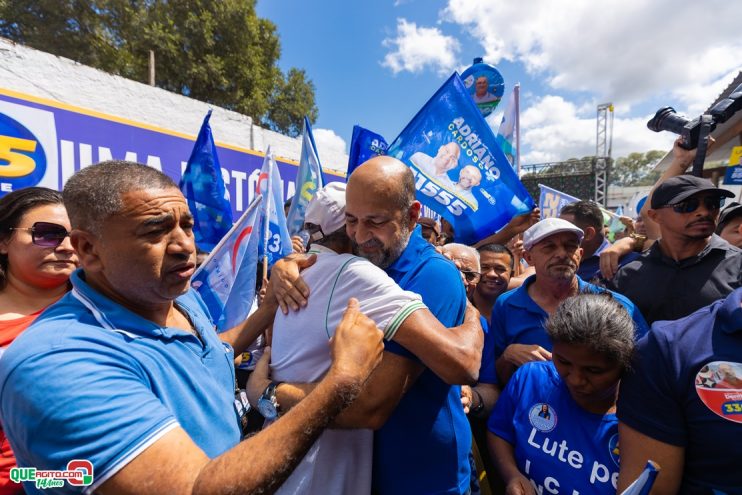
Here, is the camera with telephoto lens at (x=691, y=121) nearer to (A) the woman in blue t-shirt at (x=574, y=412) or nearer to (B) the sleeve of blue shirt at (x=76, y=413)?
(A) the woman in blue t-shirt at (x=574, y=412)

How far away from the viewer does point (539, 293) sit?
2422 mm

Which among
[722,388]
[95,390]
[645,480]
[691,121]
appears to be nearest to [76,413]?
[95,390]

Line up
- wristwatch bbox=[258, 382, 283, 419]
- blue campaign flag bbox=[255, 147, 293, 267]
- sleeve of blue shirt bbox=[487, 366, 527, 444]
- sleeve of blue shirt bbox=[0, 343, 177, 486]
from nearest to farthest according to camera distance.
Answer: sleeve of blue shirt bbox=[0, 343, 177, 486], wristwatch bbox=[258, 382, 283, 419], sleeve of blue shirt bbox=[487, 366, 527, 444], blue campaign flag bbox=[255, 147, 293, 267]

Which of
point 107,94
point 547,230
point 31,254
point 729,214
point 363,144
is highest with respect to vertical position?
point 107,94

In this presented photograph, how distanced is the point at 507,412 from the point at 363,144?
2653 millimetres

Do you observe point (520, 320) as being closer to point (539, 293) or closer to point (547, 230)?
point (539, 293)

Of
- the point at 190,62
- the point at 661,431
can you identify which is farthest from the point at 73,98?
the point at 190,62

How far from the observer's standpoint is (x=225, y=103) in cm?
1406

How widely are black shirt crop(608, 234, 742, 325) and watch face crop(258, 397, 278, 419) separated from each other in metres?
2.30

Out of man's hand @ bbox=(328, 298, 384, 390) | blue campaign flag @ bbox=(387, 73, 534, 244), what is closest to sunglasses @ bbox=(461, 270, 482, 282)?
blue campaign flag @ bbox=(387, 73, 534, 244)

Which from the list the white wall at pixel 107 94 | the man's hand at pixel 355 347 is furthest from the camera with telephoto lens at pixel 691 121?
the white wall at pixel 107 94

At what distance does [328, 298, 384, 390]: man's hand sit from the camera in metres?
1.08

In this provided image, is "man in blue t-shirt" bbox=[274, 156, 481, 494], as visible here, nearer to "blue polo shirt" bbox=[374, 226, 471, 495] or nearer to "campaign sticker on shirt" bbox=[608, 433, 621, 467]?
"blue polo shirt" bbox=[374, 226, 471, 495]

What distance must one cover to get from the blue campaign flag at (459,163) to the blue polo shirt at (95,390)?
218cm
